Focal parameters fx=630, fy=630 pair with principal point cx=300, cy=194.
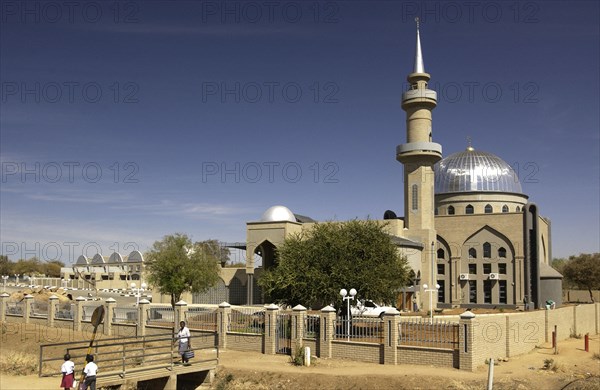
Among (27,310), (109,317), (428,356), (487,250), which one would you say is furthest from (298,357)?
(487,250)

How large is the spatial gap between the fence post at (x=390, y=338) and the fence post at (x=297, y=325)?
3832mm

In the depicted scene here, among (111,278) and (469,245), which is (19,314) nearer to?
(469,245)

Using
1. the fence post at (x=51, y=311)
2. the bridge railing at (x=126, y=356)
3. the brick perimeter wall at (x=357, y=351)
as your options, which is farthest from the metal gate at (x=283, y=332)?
the fence post at (x=51, y=311)

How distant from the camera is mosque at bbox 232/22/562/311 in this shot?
5003 cm

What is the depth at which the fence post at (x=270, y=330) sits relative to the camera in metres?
26.6

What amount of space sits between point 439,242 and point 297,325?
108 ft

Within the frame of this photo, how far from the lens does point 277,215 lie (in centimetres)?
5141

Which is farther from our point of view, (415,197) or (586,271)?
(586,271)

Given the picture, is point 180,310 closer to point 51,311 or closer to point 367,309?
point 367,309

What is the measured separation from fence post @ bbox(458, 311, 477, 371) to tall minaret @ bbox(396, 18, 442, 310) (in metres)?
28.0

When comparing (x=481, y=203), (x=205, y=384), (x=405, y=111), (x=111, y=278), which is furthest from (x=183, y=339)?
(x=111, y=278)

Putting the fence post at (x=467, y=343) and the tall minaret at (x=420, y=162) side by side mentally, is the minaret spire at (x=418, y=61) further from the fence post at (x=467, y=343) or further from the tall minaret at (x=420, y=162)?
the fence post at (x=467, y=343)

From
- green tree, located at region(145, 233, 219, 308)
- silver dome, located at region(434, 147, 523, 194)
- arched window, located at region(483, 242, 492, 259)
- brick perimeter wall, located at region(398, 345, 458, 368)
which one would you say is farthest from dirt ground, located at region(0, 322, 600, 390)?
silver dome, located at region(434, 147, 523, 194)

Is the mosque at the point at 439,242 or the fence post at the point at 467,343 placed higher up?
the mosque at the point at 439,242
